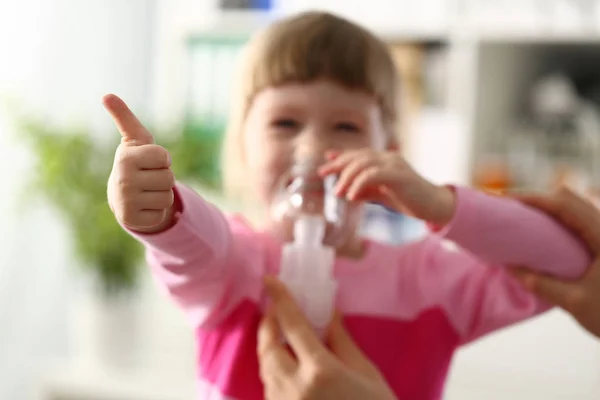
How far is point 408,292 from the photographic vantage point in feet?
2.23

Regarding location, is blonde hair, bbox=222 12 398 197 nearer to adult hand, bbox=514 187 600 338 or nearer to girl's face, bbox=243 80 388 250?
girl's face, bbox=243 80 388 250

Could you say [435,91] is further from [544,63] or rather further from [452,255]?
[452,255]

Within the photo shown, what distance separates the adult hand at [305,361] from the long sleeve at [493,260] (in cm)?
13

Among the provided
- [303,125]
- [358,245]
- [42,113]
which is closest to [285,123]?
[303,125]

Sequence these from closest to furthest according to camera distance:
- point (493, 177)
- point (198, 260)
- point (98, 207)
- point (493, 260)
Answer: point (198, 260)
point (493, 260)
point (98, 207)
point (493, 177)

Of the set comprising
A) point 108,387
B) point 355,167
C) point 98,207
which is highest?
point 355,167

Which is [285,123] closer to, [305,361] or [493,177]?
[305,361]

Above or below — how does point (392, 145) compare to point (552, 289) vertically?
above

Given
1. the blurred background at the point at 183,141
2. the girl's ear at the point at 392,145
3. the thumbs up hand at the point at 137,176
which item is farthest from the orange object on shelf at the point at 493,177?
the thumbs up hand at the point at 137,176

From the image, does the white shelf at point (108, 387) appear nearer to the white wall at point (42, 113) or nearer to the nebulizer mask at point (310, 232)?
the white wall at point (42, 113)

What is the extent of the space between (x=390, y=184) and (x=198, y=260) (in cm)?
16

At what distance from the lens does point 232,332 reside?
2.04ft

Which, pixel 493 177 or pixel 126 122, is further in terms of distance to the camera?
pixel 493 177

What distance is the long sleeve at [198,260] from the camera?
0.51 meters
